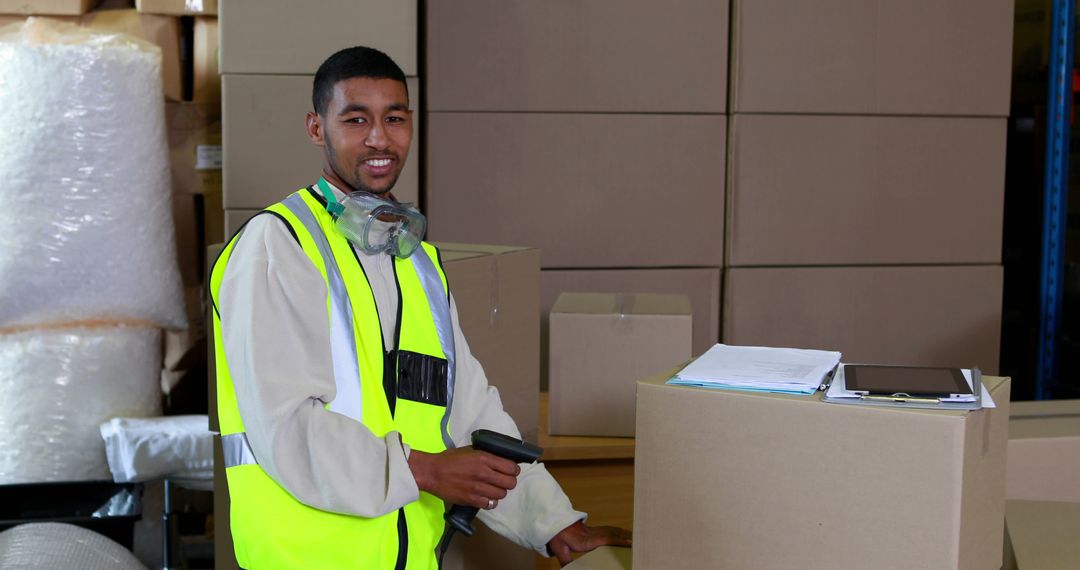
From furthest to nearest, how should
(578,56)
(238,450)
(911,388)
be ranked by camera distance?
(578,56) < (238,450) < (911,388)

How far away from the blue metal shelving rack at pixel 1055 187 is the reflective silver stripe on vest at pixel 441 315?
228 centimetres

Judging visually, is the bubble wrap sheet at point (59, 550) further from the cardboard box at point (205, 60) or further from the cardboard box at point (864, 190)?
the cardboard box at point (864, 190)

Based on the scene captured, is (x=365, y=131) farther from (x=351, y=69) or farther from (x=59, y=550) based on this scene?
(x=59, y=550)

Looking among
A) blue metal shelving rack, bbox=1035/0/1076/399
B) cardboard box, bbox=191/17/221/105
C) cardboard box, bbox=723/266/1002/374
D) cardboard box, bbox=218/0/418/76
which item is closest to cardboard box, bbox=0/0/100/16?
cardboard box, bbox=191/17/221/105

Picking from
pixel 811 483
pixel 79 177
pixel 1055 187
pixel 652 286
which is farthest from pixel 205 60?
pixel 1055 187

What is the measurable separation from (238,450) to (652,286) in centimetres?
152

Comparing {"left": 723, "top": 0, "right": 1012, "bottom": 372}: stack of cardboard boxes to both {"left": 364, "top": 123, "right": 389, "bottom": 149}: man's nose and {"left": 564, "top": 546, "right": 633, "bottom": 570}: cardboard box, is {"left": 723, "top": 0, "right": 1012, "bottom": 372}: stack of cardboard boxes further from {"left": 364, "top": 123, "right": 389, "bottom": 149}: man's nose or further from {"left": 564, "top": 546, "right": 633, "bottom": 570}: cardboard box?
{"left": 364, "top": 123, "right": 389, "bottom": 149}: man's nose

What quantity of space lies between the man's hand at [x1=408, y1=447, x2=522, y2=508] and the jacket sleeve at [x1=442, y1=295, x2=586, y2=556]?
0.63 feet

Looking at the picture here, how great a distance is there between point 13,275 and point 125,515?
572 millimetres

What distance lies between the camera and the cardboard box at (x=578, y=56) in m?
2.47

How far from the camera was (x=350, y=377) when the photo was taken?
50.0 inches

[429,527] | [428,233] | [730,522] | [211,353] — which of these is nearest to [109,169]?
[428,233]

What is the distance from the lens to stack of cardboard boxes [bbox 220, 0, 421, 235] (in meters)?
2.20

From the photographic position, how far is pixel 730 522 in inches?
46.1
